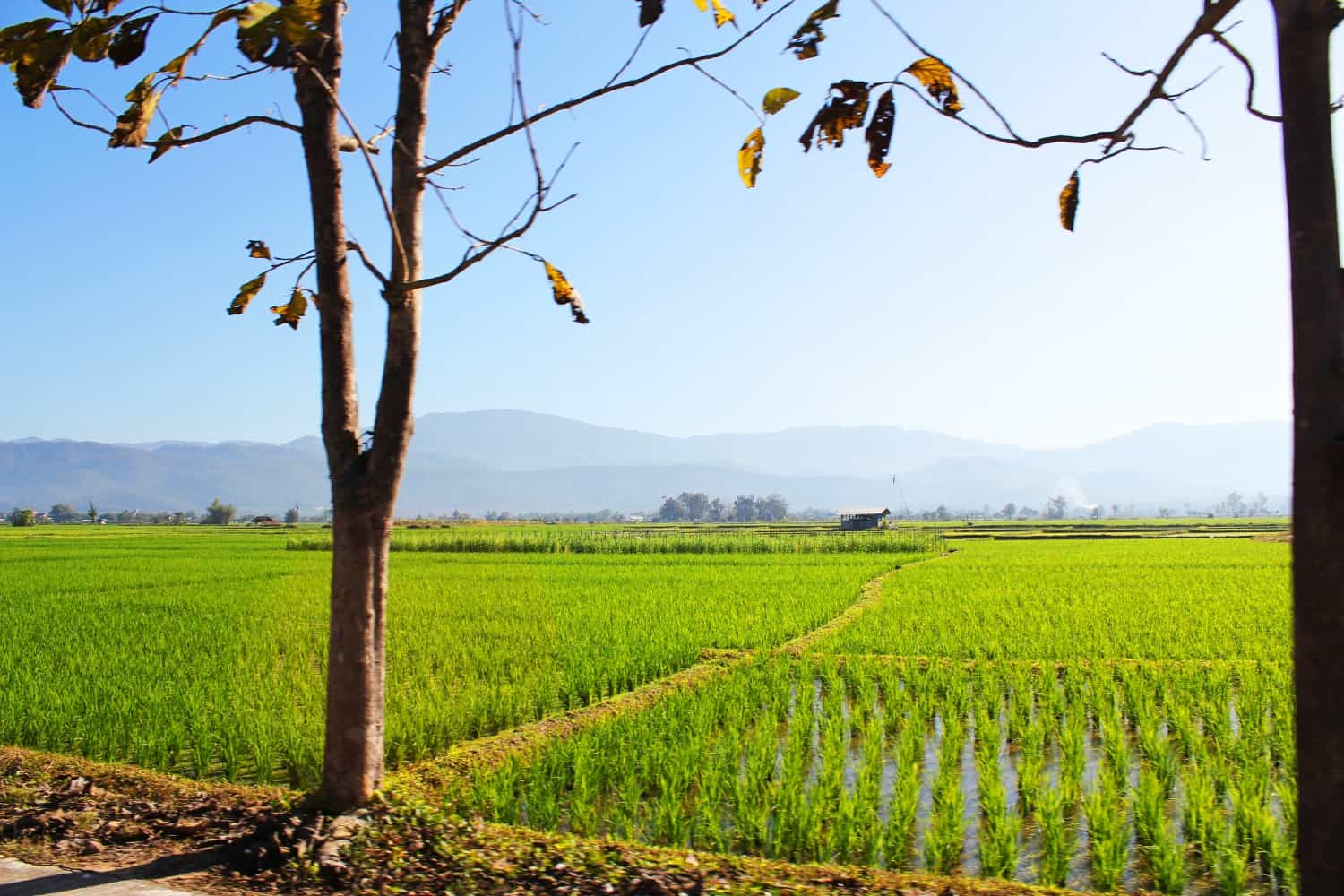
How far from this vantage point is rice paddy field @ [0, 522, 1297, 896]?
14.0 feet

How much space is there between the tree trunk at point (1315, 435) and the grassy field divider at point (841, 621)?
24.6 feet

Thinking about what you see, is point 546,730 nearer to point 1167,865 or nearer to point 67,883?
point 67,883

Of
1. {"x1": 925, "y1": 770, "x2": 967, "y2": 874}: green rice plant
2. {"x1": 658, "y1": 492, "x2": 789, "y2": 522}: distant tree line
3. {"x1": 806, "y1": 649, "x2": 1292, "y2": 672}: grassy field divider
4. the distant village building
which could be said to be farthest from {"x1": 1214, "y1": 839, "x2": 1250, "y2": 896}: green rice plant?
{"x1": 658, "y1": 492, "x2": 789, "y2": 522}: distant tree line

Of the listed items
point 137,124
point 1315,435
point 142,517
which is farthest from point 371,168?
point 142,517

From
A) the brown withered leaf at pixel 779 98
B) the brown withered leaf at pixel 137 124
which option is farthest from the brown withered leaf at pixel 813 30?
the brown withered leaf at pixel 137 124

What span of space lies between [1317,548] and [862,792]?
2.92m

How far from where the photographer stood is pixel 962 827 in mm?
4246

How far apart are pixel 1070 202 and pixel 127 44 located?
2543 millimetres

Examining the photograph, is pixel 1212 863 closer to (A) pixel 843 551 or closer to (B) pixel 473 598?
(B) pixel 473 598

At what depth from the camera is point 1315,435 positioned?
2107mm

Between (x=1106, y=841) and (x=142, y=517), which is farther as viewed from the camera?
(x=142, y=517)

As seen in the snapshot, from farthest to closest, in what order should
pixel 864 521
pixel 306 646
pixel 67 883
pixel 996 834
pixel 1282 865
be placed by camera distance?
pixel 864 521 → pixel 306 646 → pixel 996 834 → pixel 1282 865 → pixel 67 883

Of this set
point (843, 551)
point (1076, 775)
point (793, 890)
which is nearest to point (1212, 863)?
point (1076, 775)

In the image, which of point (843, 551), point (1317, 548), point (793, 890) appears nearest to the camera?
point (1317, 548)
